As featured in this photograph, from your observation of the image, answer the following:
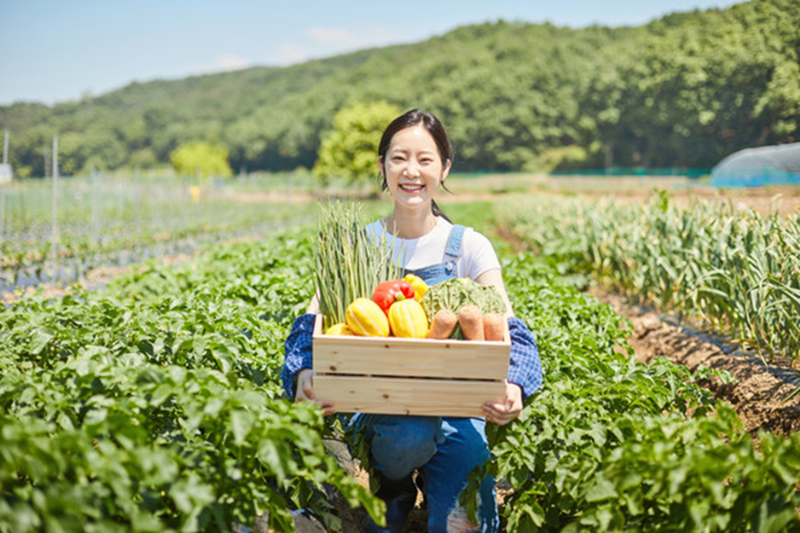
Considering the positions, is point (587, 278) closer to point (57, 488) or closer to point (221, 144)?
point (57, 488)

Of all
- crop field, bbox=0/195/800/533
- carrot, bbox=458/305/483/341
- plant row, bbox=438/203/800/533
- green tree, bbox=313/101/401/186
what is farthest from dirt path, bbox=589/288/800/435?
green tree, bbox=313/101/401/186

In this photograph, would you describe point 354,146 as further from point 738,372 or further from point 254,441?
point 254,441

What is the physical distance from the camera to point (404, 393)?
6.61 feet

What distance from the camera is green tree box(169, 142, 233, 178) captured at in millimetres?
79562

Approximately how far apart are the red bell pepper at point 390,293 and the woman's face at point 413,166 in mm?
539

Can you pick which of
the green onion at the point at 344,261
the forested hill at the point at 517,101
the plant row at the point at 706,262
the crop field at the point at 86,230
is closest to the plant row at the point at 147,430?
the green onion at the point at 344,261

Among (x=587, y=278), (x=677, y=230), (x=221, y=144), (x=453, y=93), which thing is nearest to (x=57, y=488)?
(x=677, y=230)

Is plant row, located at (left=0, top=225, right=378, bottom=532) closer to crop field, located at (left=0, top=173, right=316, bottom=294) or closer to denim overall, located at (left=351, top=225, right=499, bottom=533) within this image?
denim overall, located at (left=351, top=225, right=499, bottom=533)

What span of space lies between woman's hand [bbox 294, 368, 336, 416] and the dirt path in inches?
84.6

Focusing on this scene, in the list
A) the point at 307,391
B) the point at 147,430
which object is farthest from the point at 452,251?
the point at 147,430

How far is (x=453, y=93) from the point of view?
236 feet

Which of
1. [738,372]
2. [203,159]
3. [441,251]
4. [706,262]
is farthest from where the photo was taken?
[203,159]

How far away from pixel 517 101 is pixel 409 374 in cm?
7143

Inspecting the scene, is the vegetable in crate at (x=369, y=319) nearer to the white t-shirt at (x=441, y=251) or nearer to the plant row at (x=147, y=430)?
the plant row at (x=147, y=430)
